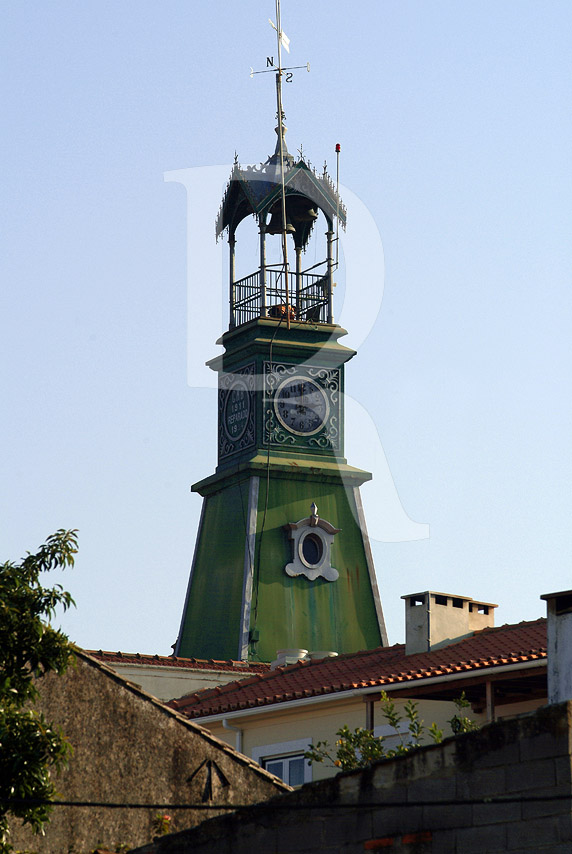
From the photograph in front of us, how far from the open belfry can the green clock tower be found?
0.04 metres

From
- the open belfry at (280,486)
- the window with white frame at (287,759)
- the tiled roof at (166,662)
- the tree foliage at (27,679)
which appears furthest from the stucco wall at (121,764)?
the open belfry at (280,486)

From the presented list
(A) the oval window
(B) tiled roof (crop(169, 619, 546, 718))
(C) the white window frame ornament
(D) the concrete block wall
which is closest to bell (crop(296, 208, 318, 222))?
(C) the white window frame ornament

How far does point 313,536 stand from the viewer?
5597 centimetres

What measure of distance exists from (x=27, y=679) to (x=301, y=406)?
3632 cm

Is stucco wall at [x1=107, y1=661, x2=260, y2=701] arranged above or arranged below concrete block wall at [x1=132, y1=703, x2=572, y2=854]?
above

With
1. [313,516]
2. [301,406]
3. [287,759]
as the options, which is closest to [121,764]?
[287,759]

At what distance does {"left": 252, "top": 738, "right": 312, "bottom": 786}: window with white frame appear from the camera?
109 ft

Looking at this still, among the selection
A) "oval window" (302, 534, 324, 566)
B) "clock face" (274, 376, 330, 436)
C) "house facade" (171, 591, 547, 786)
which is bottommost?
"house facade" (171, 591, 547, 786)

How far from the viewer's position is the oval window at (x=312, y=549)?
183ft

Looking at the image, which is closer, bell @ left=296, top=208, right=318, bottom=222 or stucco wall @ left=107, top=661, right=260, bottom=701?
stucco wall @ left=107, top=661, right=260, bottom=701

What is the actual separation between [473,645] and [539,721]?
53.7ft

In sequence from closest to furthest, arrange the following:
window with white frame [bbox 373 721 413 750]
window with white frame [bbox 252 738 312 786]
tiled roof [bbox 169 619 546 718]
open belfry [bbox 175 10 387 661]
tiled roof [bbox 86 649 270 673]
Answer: tiled roof [bbox 169 619 546 718], window with white frame [bbox 373 721 413 750], window with white frame [bbox 252 738 312 786], tiled roof [bbox 86 649 270 673], open belfry [bbox 175 10 387 661]

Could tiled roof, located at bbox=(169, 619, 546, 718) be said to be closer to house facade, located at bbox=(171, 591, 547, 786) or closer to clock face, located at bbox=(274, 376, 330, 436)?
house facade, located at bbox=(171, 591, 547, 786)

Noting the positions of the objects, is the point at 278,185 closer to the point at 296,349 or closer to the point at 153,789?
the point at 296,349
